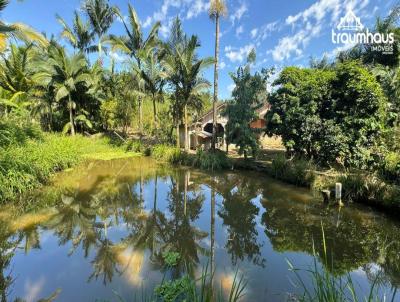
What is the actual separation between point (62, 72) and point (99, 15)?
21.0 feet

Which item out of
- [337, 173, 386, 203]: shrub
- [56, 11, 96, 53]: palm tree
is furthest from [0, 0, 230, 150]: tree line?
[337, 173, 386, 203]: shrub

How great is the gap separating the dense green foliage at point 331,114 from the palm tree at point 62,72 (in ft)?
46.5

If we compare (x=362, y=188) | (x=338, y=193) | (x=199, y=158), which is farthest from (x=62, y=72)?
(x=362, y=188)

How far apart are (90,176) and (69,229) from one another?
587 cm

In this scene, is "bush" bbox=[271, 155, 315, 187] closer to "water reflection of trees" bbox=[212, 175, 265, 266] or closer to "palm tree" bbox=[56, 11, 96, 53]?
"water reflection of trees" bbox=[212, 175, 265, 266]

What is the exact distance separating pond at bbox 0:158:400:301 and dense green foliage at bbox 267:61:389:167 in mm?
2310

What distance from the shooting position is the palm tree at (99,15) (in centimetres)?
2203

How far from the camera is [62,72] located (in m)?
19.3

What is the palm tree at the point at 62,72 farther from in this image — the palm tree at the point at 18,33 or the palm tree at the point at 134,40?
the palm tree at the point at 18,33

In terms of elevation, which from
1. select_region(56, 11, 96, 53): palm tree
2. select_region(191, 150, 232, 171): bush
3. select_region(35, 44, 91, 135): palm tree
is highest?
select_region(56, 11, 96, 53): palm tree

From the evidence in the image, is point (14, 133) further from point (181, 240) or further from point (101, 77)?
point (101, 77)

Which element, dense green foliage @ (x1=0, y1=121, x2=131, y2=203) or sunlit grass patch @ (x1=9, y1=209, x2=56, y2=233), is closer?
sunlit grass patch @ (x1=9, y1=209, x2=56, y2=233)

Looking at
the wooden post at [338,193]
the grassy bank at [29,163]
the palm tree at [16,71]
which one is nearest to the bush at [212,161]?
the grassy bank at [29,163]

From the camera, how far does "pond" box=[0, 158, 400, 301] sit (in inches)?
174
